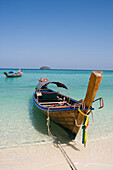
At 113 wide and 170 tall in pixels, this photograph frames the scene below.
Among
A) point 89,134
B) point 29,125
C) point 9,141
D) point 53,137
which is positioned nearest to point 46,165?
point 53,137

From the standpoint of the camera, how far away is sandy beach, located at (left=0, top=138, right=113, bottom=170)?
4.39m

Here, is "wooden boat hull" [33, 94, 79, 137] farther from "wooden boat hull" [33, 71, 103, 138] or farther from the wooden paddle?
the wooden paddle

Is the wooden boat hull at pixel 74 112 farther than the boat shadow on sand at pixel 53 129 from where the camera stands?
No

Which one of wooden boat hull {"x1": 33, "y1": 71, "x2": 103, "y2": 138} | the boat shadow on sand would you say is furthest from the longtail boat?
the boat shadow on sand

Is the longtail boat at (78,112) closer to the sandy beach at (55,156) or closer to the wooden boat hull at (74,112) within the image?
the wooden boat hull at (74,112)

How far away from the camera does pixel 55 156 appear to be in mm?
4902

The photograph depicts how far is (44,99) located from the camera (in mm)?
9938

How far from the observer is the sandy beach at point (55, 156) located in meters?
4.39

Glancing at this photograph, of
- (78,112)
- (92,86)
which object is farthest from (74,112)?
(92,86)

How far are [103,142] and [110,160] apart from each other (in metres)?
1.26

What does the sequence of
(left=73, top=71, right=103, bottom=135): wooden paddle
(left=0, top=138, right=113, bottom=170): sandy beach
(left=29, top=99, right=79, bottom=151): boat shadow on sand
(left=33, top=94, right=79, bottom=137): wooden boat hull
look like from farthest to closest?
(left=29, top=99, right=79, bottom=151): boat shadow on sand
(left=33, top=94, right=79, bottom=137): wooden boat hull
(left=0, top=138, right=113, bottom=170): sandy beach
(left=73, top=71, right=103, bottom=135): wooden paddle

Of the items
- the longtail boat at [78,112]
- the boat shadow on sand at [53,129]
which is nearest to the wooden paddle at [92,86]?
the longtail boat at [78,112]

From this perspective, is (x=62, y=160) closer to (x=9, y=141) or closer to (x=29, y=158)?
(x=29, y=158)

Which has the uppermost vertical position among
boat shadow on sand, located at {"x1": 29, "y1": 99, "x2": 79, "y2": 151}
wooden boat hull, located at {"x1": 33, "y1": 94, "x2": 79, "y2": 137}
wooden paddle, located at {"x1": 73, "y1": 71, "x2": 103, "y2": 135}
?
wooden paddle, located at {"x1": 73, "y1": 71, "x2": 103, "y2": 135}
